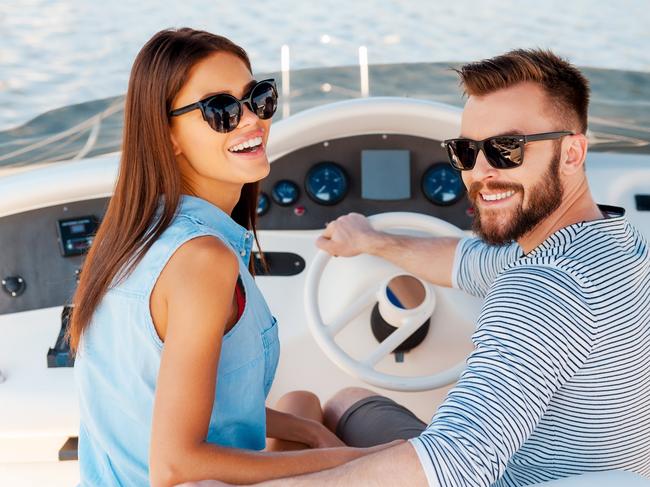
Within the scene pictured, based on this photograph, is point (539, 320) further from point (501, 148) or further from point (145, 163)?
point (145, 163)

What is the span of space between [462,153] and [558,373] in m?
0.42

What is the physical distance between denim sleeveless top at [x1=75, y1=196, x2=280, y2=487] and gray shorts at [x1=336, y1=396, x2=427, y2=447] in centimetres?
34

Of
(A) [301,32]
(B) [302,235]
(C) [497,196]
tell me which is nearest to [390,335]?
(B) [302,235]

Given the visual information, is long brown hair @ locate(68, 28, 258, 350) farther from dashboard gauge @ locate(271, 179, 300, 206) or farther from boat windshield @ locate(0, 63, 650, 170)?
boat windshield @ locate(0, 63, 650, 170)

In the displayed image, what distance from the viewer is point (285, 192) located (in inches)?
92.3

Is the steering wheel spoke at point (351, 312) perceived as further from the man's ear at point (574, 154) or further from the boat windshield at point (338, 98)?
the boat windshield at point (338, 98)

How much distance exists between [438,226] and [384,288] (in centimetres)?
21

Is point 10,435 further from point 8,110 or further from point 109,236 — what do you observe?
point 8,110

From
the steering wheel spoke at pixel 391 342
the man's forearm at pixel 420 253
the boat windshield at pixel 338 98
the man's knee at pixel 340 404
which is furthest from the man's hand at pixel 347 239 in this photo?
the boat windshield at pixel 338 98

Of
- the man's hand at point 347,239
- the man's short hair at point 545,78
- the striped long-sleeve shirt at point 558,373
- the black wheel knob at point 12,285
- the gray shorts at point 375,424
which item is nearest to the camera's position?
the striped long-sleeve shirt at point 558,373

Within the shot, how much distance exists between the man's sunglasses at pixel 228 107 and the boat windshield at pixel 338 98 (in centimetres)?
180

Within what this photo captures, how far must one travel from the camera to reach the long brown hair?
1178 mm

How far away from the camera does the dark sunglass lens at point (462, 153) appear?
134 cm

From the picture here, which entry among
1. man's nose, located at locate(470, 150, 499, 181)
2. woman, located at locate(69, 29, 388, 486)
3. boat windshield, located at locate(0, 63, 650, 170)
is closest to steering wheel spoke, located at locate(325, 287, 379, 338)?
woman, located at locate(69, 29, 388, 486)
